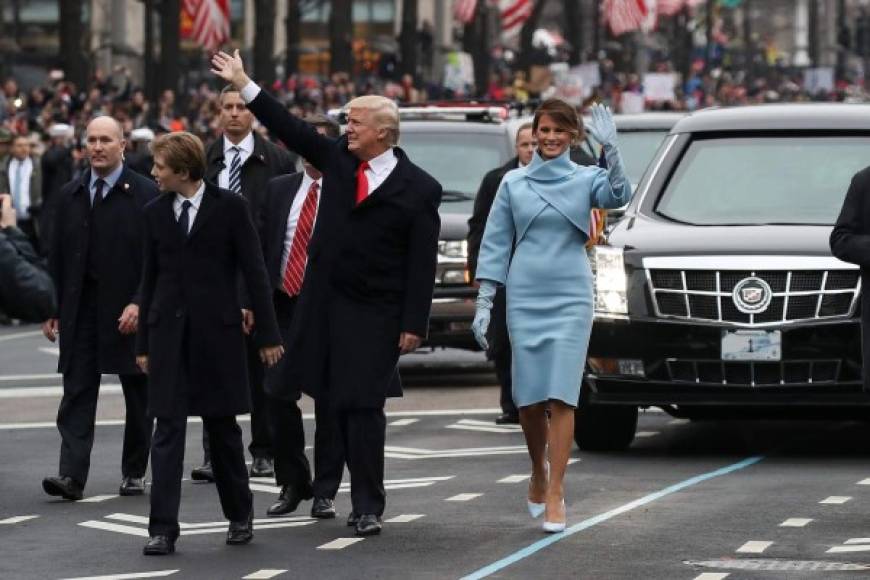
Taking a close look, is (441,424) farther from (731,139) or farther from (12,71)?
(12,71)

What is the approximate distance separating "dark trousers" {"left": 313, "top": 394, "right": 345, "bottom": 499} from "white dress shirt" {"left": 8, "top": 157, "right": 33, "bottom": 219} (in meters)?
17.3

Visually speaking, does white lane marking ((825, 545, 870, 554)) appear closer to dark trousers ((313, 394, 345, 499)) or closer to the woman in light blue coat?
the woman in light blue coat

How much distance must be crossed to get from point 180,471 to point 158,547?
39cm

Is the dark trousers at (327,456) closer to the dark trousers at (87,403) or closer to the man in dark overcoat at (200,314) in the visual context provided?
the man in dark overcoat at (200,314)

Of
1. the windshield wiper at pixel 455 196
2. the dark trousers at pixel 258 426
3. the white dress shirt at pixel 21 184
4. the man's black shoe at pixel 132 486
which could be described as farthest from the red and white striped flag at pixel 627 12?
the man's black shoe at pixel 132 486

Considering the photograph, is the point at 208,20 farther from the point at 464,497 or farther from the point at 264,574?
the point at 264,574

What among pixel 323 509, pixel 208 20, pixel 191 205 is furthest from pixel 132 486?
pixel 208 20

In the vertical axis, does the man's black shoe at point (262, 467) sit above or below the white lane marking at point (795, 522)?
below

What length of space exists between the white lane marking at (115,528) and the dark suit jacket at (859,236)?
121 inches

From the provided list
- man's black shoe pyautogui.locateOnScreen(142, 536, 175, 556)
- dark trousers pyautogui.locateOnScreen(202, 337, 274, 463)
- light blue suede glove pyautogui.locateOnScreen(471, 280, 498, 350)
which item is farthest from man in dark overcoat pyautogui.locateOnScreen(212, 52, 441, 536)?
dark trousers pyautogui.locateOnScreen(202, 337, 274, 463)

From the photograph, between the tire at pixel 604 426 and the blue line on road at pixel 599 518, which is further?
the tire at pixel 604 426

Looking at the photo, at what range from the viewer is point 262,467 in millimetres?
14070

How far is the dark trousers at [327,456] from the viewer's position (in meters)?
12.2

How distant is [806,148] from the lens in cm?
1559
